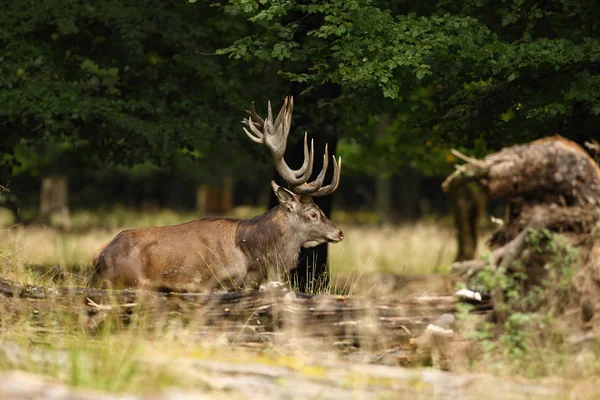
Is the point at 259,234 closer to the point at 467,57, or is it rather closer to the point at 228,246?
the point at 228,246

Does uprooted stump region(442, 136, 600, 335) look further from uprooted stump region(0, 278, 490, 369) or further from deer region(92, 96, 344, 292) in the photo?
deer region(92, 96, 344, 292)

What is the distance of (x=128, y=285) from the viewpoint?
10.0 m

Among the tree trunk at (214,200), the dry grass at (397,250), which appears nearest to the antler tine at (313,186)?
the dry grass at (397,250)

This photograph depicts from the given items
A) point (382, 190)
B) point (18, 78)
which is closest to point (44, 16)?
point (18, 78)

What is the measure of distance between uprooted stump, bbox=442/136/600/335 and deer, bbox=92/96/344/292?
10.9ft

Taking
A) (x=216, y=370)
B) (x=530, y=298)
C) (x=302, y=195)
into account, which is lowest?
(x=216, y=370)

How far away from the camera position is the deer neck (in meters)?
10.2

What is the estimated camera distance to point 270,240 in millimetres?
10273

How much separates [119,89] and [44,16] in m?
1.55

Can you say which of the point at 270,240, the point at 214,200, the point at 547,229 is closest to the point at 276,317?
the point at 547,229

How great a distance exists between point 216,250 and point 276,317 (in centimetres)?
275

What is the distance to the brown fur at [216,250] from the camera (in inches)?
392

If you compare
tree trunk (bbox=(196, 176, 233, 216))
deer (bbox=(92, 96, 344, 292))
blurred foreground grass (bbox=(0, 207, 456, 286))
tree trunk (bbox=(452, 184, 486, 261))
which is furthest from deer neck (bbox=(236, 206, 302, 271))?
tree trunk (bbox=(196, 176, 233, 216))

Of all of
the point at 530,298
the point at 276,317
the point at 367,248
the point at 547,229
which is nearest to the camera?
the point at 530,298
